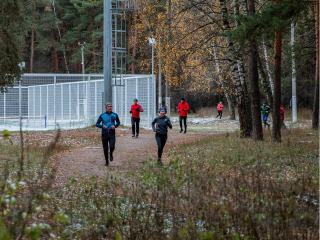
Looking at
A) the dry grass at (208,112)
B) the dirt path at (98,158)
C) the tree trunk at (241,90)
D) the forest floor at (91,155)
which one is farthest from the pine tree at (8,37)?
the dry grass at (208,112)

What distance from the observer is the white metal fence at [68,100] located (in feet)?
103

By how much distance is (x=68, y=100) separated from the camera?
34.8 meters

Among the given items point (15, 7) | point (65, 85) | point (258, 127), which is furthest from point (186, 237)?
point (65, 85)

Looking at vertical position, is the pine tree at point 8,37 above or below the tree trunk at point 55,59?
below

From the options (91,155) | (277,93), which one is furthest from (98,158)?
(277,93)

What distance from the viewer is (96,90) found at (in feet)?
109

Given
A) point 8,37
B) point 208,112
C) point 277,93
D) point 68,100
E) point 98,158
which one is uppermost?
point 8,37

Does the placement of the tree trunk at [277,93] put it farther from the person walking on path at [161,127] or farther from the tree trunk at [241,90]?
the person walking on path at [161,127]

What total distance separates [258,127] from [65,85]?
2063 centimetres

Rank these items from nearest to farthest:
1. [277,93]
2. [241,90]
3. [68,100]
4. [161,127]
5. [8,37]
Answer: [161,127], [277,93], [241,90], [8,37], [68,100]

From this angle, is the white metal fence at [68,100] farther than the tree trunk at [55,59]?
No

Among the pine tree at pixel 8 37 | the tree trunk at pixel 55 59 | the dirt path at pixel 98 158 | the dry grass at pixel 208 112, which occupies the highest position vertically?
the tree trunk at pixel 55 59

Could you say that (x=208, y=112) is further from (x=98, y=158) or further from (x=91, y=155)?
(x=98, y=158)

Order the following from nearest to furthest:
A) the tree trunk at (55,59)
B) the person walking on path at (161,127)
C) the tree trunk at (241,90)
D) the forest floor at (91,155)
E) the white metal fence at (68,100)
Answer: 1. the forest floor at (91,155)
2. the person walking on path at (161,127)
3. the tree trunk at (241,90)
4. the white metal fence at (68,100)
5. the tree trunk at (55,59)
